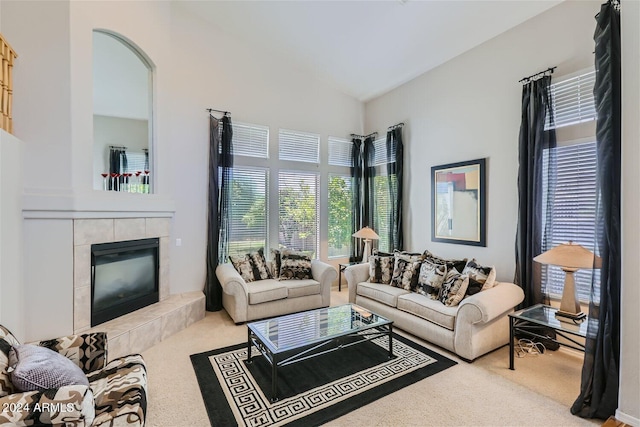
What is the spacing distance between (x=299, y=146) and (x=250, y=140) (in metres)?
0.94

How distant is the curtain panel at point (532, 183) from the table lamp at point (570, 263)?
1.68 feet

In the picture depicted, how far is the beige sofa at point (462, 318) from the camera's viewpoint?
285cm

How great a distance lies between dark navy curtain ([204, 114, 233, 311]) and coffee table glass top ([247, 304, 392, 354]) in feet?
5.64

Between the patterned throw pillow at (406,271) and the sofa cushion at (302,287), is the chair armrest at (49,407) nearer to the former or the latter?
the sofa cushion at (302,287)

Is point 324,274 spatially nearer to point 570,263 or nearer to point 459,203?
point 459,203

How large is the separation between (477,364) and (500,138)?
273 centimetres

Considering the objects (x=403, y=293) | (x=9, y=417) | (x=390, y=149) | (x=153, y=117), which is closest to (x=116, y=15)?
(x=153, y=117)

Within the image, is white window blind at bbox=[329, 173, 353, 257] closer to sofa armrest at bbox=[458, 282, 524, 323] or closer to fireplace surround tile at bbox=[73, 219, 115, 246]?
sofa armrest at bbox=[458, 282, 524, 323]

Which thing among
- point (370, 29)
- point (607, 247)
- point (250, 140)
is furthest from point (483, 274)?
point (250, 140)

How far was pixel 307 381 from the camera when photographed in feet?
8.39

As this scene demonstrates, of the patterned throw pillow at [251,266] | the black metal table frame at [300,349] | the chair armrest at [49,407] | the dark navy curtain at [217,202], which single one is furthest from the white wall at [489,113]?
the chair armrest at [49,407]

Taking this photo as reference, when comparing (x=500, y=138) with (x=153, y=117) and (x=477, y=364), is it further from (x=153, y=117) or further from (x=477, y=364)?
(x=153, y=117)

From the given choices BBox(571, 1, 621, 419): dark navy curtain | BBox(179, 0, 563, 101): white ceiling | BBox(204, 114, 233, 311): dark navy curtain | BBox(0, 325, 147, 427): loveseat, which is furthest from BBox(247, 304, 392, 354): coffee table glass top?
BBox(179, 0, 563, 101): white ceiling

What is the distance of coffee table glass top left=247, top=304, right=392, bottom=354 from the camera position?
100 inches
